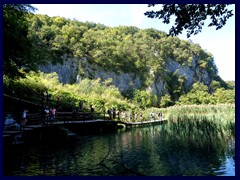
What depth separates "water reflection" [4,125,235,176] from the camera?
25.3 ft

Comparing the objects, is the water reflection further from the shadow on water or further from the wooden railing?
the wooden railing

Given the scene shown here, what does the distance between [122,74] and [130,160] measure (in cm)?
5351

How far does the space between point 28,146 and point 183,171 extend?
7687mm

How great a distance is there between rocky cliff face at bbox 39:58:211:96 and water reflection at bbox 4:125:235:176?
40203 mm

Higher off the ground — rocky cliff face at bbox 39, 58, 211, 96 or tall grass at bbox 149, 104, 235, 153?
rocky cliff face at bbox 39, 58, 211, 96

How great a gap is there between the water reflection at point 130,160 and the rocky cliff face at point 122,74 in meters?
40.2

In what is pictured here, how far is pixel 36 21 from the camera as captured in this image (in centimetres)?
5484

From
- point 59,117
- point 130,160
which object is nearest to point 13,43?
point 59,117

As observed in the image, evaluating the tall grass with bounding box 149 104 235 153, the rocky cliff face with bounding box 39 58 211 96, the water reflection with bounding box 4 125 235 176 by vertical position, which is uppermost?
the rocky cliff face with bounding box 39 58 211 96

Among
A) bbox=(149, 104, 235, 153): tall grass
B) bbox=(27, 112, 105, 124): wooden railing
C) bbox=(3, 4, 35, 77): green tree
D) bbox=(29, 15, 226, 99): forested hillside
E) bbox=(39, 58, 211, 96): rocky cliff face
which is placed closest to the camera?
bbox=(149, 104, 235, 153): tall grass

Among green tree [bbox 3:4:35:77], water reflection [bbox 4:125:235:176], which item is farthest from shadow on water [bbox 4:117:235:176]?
green tree [bbox 3:4:35:77]

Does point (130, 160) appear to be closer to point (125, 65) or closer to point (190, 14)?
point (190, 14)
